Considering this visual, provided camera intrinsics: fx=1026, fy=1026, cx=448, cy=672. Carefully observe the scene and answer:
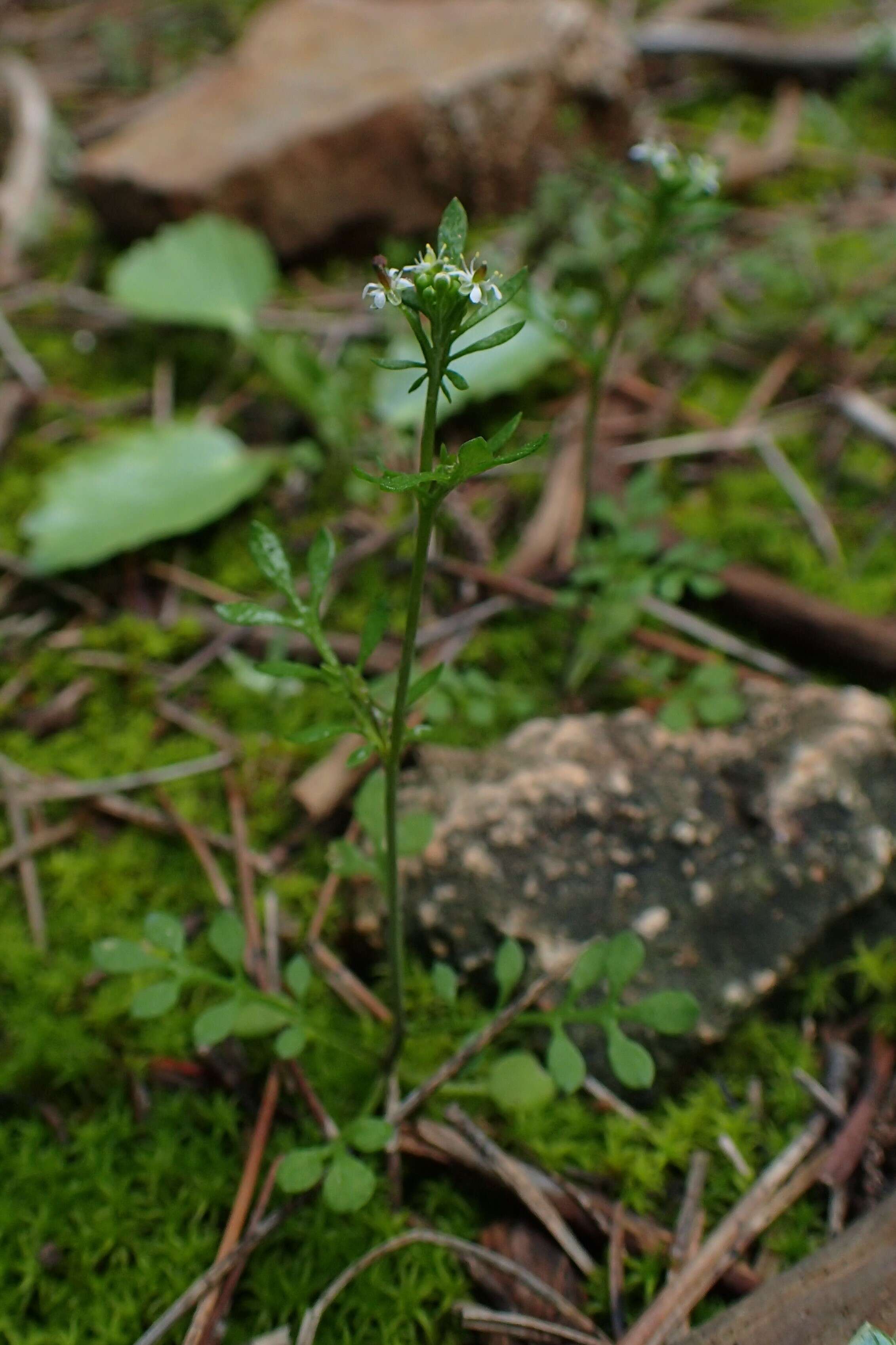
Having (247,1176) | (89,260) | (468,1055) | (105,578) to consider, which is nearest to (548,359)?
(105,578)

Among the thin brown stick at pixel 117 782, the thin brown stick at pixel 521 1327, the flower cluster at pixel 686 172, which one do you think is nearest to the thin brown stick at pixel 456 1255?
the thin brown stick at pixel 521 1327

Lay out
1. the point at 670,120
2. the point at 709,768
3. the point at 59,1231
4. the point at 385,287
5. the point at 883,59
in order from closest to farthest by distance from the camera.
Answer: the point at 385,287
the point at 59,1231
the point at 709,768
the point at 883,59
the point at 670,120

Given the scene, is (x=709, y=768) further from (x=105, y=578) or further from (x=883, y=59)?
(x=883, y=59)

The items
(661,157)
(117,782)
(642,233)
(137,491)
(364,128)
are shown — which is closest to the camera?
(661,157)

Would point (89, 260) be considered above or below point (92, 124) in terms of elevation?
below

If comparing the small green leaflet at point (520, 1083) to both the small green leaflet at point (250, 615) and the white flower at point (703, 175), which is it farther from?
the white flower at point (703, 175)

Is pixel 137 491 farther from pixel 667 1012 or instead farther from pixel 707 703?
pixel 667 1012

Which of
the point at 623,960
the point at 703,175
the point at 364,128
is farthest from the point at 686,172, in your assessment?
the point at 364,128
